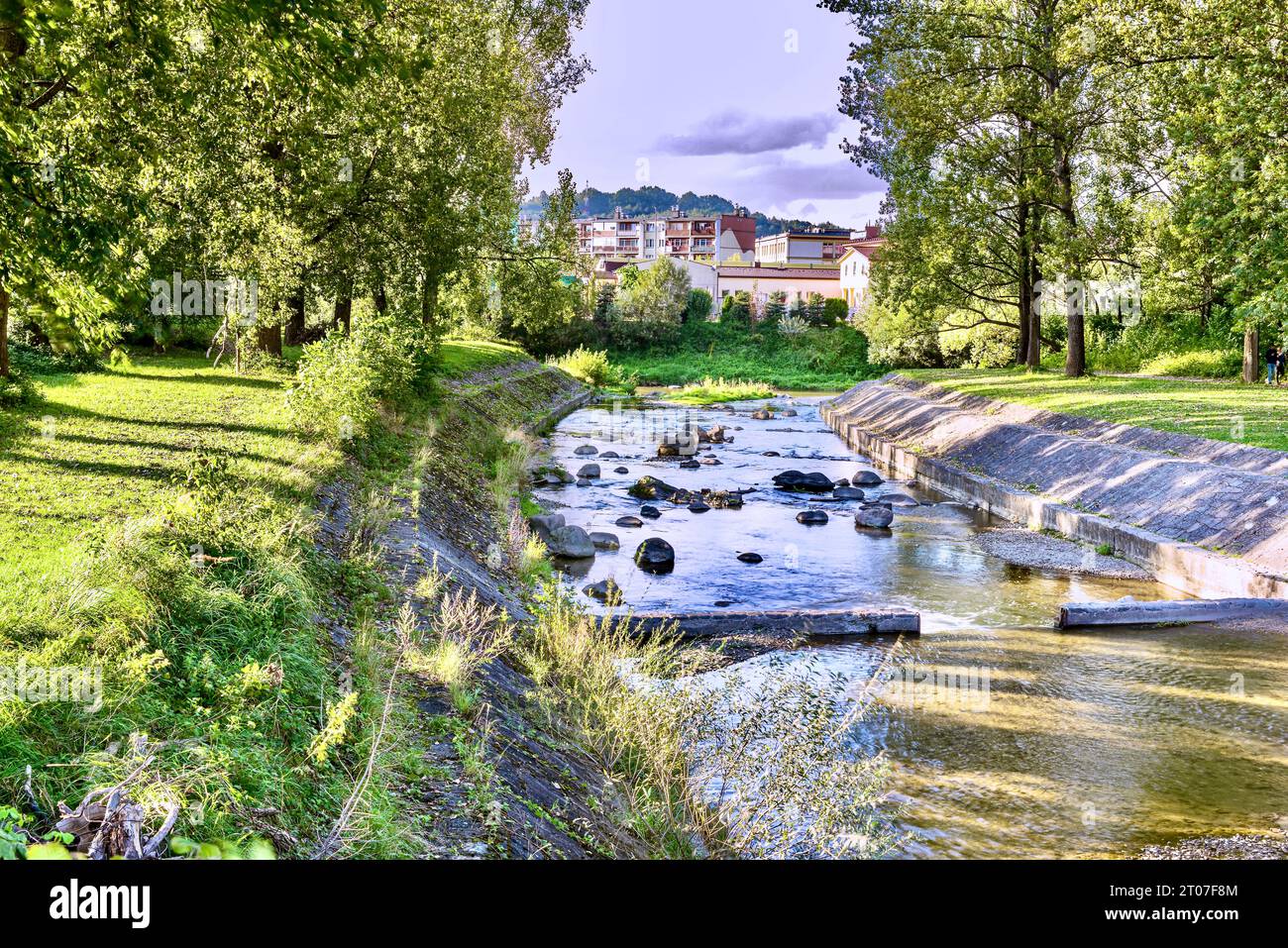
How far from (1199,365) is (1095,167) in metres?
8.07

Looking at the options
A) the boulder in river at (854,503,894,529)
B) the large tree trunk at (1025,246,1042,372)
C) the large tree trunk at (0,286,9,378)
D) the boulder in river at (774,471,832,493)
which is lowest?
the boulder in river at (854,503,894,529)

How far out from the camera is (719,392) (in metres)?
57.6

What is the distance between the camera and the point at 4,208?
Result: 320 inches

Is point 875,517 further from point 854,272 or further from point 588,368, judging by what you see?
point 854,272

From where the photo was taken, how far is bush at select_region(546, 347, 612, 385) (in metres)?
59.3

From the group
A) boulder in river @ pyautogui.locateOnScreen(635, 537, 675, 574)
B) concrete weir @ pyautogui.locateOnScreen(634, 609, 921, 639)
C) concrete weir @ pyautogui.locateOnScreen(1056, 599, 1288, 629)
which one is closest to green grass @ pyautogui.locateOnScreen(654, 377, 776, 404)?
boulder in river @ pyautogui.locateOnScreen(635, 537, 675, 574)

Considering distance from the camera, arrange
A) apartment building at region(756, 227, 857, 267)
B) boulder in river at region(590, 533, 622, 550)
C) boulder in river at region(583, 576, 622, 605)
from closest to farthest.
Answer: boulder in river at region(583, 576, 622, 605) < boulder in river at region(590, 533, 622, 550) < apartment building at region(756, 227, 857, 267)

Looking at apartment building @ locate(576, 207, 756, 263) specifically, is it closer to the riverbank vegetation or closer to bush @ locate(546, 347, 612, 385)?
bush @ locate(546, 347, 612, 385)

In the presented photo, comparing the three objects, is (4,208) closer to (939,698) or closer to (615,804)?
(615,804)

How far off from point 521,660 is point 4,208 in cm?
587

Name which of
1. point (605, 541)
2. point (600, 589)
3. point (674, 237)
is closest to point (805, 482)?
point (605, 541)

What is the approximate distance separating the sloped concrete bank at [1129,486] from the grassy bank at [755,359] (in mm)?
36081

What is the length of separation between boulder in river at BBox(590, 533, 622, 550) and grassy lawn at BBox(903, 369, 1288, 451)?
11517 mm
